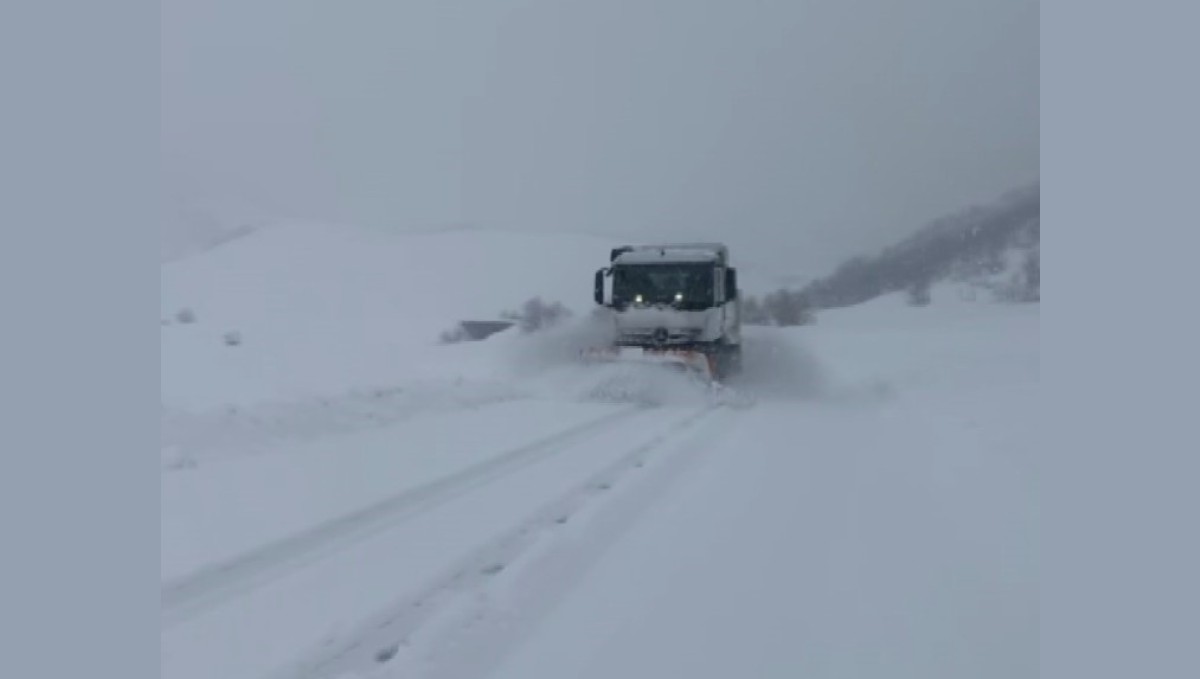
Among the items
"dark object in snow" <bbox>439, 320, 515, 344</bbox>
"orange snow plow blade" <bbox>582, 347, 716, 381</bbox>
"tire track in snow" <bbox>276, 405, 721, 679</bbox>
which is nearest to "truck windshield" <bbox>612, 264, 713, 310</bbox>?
"orange snow plow blade" <bbox>582, 347, 716, 381</bbox>

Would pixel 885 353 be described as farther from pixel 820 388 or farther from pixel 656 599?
pixel 656 599

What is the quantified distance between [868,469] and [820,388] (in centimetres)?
1066

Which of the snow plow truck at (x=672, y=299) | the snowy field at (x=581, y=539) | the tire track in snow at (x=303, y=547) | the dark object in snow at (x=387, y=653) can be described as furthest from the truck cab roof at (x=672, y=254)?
the dark object in snow at (x=387, y=653)

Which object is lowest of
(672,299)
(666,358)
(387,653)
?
(387,653)

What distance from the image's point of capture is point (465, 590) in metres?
4.84

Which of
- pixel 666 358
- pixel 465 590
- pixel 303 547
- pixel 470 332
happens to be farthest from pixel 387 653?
pixel 470 332

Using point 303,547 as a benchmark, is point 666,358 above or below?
above

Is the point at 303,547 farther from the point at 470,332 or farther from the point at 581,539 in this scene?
the point at 470,332

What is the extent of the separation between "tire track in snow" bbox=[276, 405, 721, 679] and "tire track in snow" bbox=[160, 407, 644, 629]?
83cm

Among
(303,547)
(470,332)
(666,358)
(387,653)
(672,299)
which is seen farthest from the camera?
(470,332)

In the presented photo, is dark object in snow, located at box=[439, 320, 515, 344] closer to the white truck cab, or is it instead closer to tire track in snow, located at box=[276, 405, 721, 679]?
the white truck cab

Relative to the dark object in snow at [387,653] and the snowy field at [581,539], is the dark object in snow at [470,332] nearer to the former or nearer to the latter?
the snowy field at [581,539]

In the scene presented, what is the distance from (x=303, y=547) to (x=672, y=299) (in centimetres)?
1282

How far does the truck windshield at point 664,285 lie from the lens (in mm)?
17938
